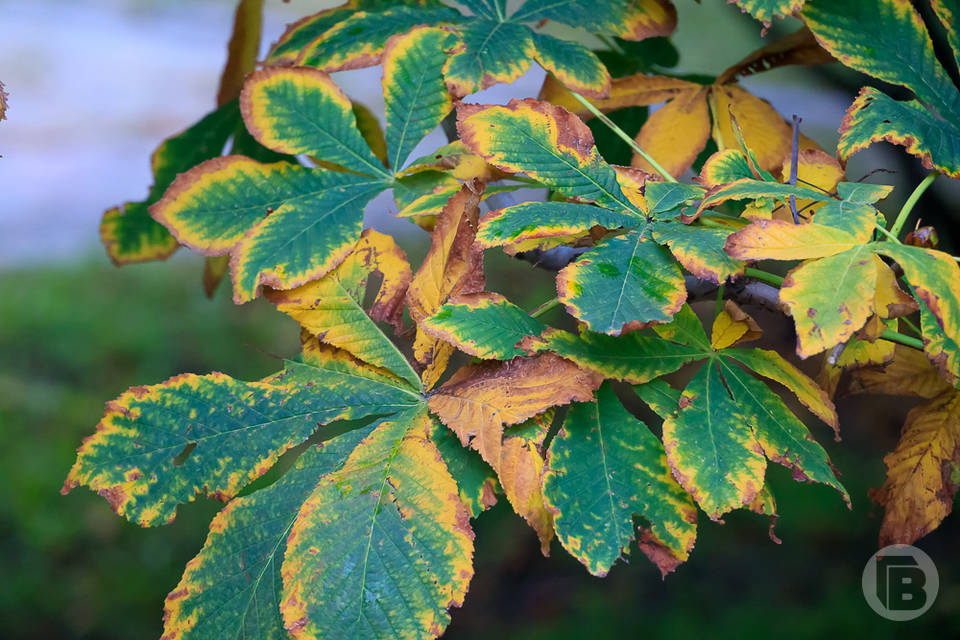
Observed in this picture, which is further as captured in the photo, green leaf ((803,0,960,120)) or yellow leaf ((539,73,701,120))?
yellow leaf ((539,73,701,120))

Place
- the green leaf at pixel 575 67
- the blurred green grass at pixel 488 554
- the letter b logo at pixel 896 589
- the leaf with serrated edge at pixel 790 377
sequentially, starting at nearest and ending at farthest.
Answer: the leaf with serrated edge at pixel 790 377 → the green leaf at pixel 575 67 → the letter b logo at pixel 896 589 → the blurred green grass at pixel 488 554

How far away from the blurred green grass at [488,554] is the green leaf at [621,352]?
4.94 ft

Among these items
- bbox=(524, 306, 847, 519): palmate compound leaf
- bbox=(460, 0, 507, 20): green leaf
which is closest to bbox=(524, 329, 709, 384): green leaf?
bbox=(524, 306, 847, 519): palmate compound leaf

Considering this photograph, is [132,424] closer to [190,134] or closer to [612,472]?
[612,472]

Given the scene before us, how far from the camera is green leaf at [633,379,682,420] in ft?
1.63

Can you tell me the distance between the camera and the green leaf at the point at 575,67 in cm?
59

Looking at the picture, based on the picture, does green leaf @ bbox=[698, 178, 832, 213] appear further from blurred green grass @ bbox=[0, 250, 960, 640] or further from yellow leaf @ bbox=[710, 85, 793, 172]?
blurred green grass @ bbox=[0, 250, 960, 640]

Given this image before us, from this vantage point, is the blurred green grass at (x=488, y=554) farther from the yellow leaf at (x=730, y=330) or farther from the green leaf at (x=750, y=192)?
the green leaf at (x=750, y=192)

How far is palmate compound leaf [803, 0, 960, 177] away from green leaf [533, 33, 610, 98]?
16 cm

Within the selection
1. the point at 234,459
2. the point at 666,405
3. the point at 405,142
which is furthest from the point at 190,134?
the point at 666,405

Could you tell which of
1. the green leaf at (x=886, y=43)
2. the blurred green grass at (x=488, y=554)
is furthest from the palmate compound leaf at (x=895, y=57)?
the blurred green grass at (x=488, y=554)

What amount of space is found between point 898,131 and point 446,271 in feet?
1.06

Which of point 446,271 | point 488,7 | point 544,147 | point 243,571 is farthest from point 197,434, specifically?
point 488,7

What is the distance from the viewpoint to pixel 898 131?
1.68 ft
